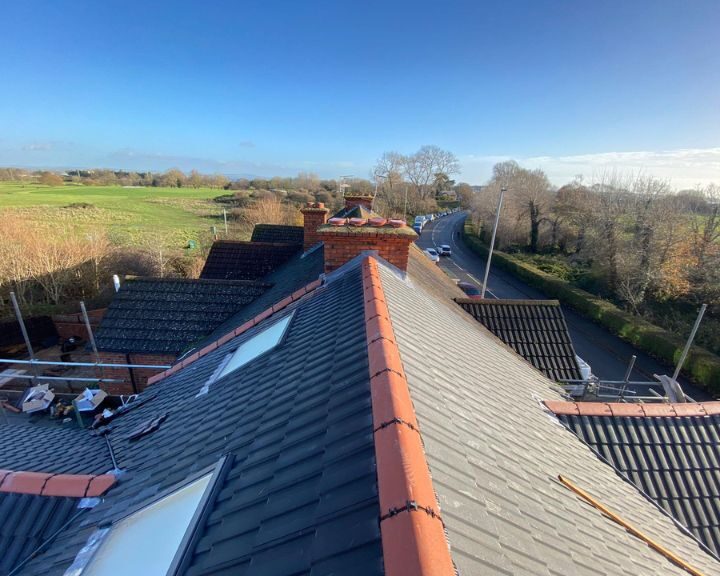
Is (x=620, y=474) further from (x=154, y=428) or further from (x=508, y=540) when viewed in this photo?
(x=154, y=428)

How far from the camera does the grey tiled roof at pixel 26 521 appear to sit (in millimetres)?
3082

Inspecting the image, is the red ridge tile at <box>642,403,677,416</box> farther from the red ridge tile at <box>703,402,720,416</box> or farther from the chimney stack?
the chimney stack

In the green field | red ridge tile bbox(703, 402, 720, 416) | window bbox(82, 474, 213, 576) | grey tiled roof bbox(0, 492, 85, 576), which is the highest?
window bbox(82, 474, 213, 576)

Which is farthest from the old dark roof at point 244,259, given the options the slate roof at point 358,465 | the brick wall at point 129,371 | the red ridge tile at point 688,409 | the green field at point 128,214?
the green field at point 128,214

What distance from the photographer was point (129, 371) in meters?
8.63

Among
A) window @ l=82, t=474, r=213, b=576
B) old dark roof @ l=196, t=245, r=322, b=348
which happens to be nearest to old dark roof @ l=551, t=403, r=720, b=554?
window @ l=82, t=474, r=213, b=576

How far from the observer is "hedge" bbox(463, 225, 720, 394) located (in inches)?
559


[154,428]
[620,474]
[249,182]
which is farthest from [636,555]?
[249,182]

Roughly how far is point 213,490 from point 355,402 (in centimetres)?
118

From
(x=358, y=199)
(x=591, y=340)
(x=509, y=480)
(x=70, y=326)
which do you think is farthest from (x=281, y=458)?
(x=591, y=340)

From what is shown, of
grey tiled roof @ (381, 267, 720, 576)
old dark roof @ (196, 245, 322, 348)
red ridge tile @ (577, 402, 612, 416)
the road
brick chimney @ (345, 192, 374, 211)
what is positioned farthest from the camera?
the road

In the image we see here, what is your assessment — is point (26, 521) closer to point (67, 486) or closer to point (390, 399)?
point (67, 486)

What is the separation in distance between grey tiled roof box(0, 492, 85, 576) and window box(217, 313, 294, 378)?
2.00 m

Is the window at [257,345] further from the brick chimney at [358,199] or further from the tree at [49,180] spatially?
the tree at [49,180]
